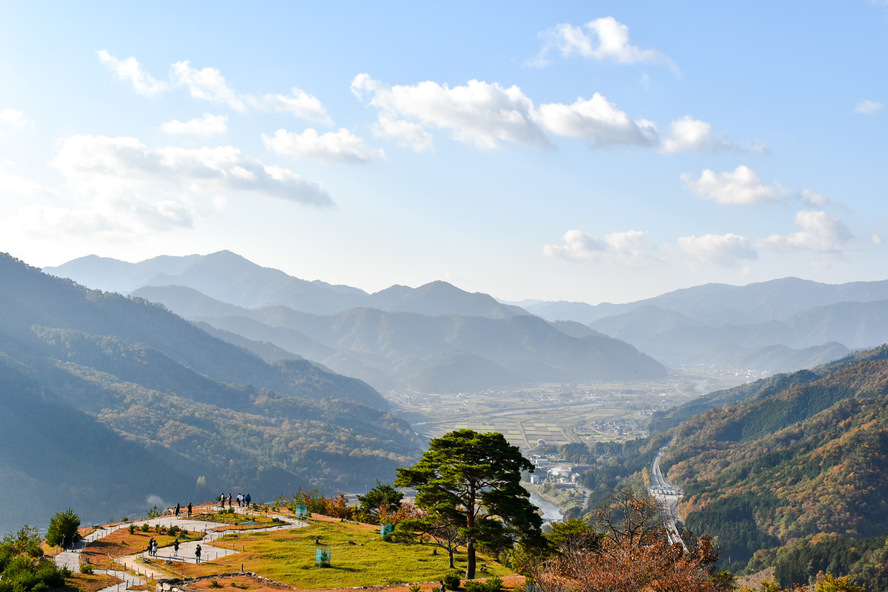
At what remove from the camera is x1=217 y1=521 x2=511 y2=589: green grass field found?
42969mm

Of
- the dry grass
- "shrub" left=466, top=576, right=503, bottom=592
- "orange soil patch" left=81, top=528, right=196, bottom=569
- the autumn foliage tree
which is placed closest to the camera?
the autumn foliage tree

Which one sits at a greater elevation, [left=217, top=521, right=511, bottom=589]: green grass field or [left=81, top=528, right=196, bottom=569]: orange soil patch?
[left=81, top=528, right=196, bottom=569]: orange soil patch

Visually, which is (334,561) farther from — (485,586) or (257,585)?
(485,586)

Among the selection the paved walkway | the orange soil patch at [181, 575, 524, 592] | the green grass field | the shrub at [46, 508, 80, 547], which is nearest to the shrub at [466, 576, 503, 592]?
the orange soil patch at [181, 575, 524, 592]

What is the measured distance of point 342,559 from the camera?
48.9 m

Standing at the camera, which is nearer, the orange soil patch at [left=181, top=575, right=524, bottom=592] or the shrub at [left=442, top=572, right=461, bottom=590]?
the shrub at [left=442, top=572, right=461, bottom=590]

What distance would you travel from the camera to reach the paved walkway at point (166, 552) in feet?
139

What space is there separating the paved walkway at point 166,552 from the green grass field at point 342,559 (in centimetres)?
208

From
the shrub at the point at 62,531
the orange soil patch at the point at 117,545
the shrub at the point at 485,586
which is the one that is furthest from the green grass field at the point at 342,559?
the shrub at the point at 62,531

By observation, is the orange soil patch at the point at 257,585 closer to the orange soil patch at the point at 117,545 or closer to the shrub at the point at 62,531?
the orange soil patch at the point at 117,545

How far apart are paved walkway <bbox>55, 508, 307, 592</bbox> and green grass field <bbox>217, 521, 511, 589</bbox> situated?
2.08 meters

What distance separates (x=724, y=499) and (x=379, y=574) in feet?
585

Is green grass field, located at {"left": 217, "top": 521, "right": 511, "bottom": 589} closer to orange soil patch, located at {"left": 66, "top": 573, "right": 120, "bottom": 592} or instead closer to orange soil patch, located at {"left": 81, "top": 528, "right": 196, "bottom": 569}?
orange soil patch, located at {"left": 81, "top": 528, "right": 196, "bottom": 569}

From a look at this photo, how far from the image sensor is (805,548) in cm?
13988
